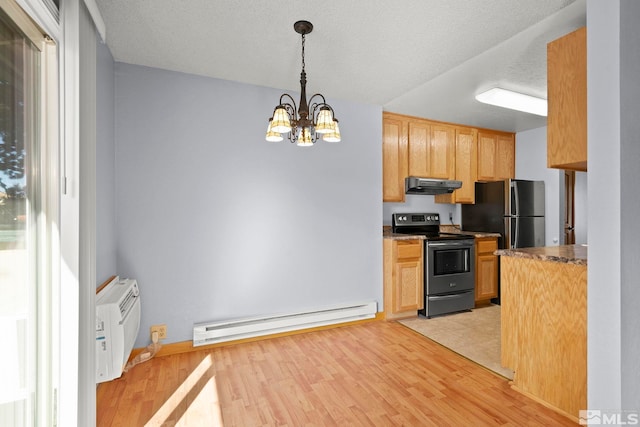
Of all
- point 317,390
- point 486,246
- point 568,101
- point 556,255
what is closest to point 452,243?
point 486,246

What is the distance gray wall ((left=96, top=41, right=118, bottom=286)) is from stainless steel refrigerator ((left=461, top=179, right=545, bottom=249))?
4428mm

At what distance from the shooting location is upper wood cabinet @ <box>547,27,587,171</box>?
70.1 inches

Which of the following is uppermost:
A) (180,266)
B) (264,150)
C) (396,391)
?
(264,150)

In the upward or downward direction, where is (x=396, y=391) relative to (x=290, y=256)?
downward

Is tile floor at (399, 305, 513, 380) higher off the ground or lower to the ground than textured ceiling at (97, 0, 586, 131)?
lower

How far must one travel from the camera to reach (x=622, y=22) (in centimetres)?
129

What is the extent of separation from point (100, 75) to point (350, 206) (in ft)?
8.09

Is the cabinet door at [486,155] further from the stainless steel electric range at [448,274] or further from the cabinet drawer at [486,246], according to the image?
the stainless steel electric range at [448,274]

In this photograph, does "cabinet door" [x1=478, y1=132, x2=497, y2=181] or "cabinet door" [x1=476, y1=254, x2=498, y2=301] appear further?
"cabinet door" [x1=478, y1=132, x2=497, y2=181]

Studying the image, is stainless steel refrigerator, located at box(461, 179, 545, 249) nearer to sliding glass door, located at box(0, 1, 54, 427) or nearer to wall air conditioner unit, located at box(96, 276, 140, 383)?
wall air conditioner unit, located at box(96, 276, 140, 383)

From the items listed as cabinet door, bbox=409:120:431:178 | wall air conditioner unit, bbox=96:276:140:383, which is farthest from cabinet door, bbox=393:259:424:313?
wall air conditioner unit, bbox=96:276:140:383

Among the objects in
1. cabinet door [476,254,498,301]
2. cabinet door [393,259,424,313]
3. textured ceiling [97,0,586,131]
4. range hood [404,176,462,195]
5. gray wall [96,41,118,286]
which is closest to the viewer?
textured ceiling [97,0,586,131]

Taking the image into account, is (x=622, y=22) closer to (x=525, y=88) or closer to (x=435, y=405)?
(x=525, y=88)

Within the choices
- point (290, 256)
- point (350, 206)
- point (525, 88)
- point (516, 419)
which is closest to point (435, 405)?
point (516, 419)
